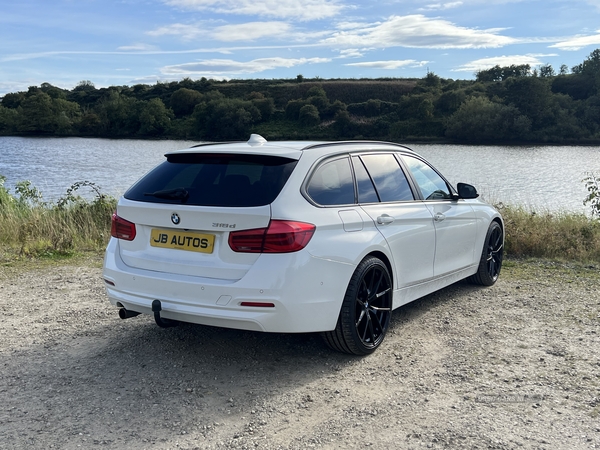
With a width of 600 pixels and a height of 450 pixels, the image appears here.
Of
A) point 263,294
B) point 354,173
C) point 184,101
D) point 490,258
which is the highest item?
point 184,101

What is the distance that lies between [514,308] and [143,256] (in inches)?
147

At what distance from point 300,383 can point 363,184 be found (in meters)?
1.64

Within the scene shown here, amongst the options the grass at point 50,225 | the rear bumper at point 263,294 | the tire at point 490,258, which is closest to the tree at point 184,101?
the grass at point 50,225

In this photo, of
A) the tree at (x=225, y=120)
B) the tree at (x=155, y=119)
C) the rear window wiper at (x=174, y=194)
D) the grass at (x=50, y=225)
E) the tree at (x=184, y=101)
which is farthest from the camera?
the tree at (x=184, y=101)

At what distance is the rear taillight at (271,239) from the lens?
3.60m

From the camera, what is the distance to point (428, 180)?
550 cm

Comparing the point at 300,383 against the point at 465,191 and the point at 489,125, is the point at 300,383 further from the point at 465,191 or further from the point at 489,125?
the point at 489,125

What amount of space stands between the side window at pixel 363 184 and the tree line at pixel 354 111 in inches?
1357

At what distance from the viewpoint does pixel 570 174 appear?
2223 cm

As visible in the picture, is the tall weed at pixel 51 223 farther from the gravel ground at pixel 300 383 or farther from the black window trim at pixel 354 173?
the black window trim at pixel 354 173

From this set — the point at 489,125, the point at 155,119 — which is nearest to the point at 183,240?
the point at 489,125

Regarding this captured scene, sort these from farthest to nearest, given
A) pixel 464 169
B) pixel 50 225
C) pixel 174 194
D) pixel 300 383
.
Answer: pixel 464 169 < pixel 50 225 < pixel 174 194 < pixel 300 383

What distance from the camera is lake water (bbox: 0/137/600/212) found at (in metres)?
17.3

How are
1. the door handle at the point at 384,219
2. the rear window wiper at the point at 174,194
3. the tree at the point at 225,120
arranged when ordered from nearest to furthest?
the rear window wiper at the point at 174,194
the door handle at the point at 384,219
the tree at the point at 225,120
